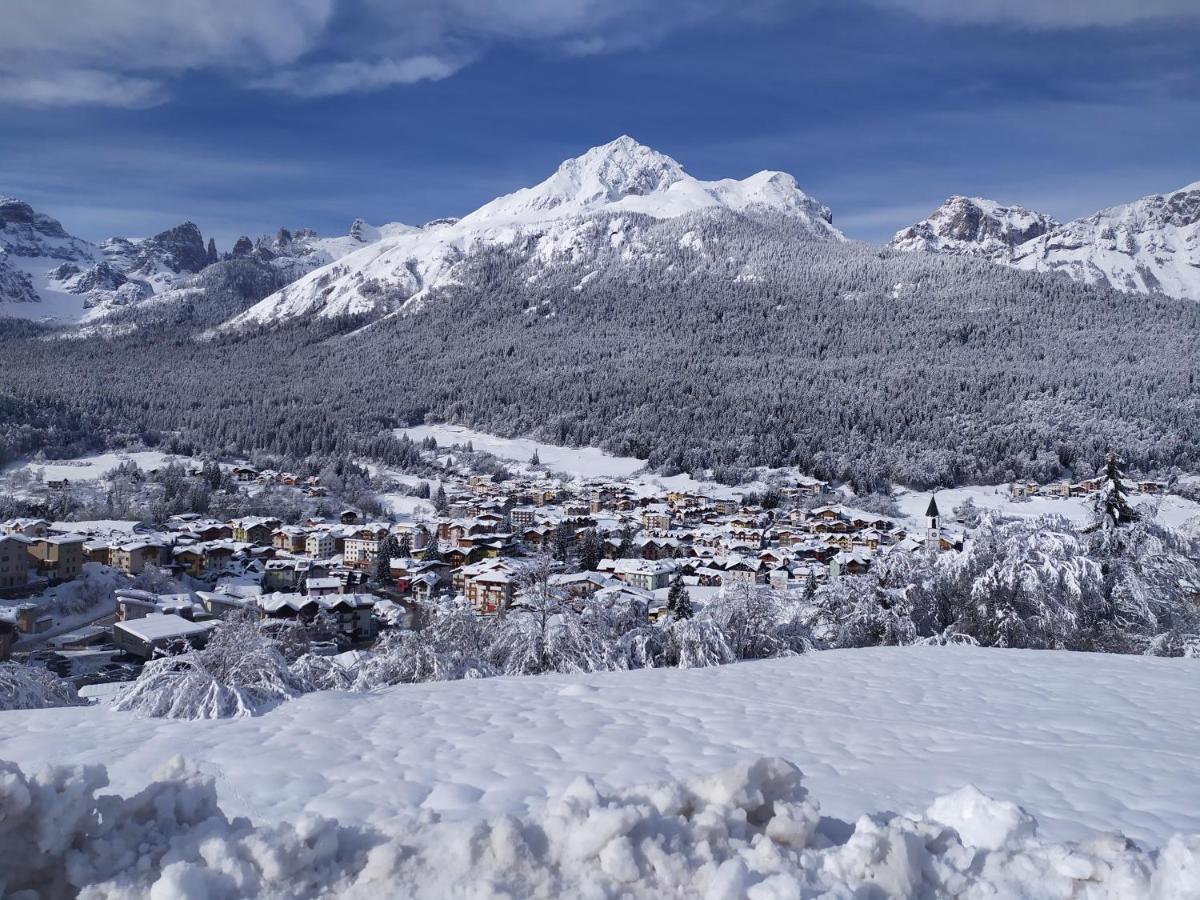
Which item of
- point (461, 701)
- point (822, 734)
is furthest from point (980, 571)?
point (461, 701)

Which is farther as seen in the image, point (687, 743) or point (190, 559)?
point (190, 559)

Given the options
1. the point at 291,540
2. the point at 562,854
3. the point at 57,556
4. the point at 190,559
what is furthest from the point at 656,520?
the point at 562,854

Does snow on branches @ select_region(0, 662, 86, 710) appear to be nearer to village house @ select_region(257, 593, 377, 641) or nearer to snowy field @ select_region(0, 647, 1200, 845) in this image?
snowy field @ select_region(0, 647, 1200, 845)

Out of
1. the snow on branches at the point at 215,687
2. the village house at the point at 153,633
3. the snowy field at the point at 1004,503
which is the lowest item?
the snowy field at the point at 1004,503

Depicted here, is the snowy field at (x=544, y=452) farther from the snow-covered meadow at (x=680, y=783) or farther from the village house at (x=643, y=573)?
the snow-covered meadow at (x=680, y=783)

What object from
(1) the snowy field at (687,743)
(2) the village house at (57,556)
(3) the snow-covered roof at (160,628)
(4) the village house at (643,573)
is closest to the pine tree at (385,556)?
(4) the village house at (643,573)

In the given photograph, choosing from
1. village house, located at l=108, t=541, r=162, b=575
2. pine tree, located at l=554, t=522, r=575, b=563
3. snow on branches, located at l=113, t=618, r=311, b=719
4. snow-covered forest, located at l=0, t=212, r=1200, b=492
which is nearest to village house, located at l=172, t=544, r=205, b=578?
village house, located at l=108, t=541, r=162, b=575

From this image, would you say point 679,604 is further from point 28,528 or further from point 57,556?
point 28,528
